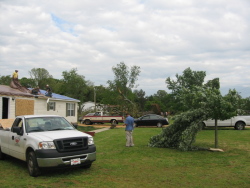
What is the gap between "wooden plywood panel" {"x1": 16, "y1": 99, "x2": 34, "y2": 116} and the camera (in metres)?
19.1

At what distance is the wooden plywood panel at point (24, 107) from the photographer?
19094 mm

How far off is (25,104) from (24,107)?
26cm

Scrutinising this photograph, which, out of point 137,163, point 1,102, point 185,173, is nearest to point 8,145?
point 137,163

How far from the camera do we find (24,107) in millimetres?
19781

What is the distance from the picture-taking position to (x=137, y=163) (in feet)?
29.4

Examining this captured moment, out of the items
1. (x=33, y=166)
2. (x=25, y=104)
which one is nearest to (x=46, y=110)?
(x=25, y=104)

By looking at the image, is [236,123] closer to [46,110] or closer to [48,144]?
[46,110]

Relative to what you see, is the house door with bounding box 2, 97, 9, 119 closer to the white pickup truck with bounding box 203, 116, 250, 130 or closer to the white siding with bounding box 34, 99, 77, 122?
the white siding with bounding box 34, 99, 77, 122

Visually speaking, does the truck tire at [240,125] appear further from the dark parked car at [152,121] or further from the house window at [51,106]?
the house window at [51,106]

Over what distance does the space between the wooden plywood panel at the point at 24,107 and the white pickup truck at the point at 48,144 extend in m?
11.0

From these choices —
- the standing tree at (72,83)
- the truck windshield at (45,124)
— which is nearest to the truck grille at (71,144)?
the truck windshield at (45,124)

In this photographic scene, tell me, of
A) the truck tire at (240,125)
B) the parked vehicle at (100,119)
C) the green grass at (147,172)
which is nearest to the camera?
the green grass at (147,172)

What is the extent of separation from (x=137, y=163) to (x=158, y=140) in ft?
13.3

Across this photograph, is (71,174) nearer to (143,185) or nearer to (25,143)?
(25,143)
